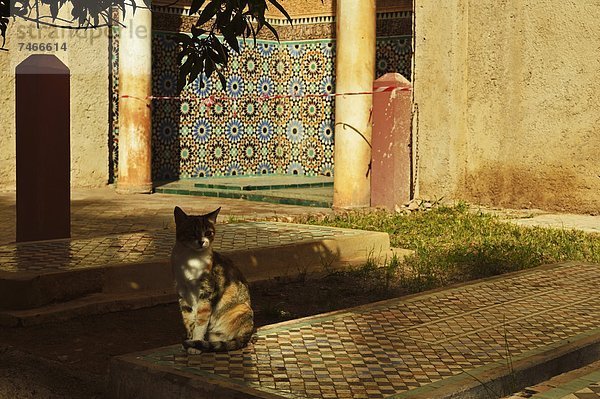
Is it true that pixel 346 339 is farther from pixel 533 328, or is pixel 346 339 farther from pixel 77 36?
pixel 77 36

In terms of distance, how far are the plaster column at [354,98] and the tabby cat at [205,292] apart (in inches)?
240

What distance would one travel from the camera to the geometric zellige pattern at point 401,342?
11.5 ft

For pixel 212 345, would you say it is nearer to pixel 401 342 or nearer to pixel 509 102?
pixel 401 342

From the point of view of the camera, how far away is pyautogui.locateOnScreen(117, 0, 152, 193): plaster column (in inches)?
461

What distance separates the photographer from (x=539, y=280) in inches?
226

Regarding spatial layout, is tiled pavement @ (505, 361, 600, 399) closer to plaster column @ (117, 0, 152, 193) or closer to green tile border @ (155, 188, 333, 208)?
green tile border @ (155, 188, 333, 208)

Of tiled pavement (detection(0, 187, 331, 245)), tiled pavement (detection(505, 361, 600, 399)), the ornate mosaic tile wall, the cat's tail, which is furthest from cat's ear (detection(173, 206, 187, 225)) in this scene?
the ornate mosaic tile wall

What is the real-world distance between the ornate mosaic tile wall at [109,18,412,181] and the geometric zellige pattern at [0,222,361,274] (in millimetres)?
5904

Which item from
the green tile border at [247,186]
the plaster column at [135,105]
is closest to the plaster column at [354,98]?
the green tile border at [247,186]

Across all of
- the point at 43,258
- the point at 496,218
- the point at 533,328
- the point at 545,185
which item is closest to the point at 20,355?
the point at 43,258

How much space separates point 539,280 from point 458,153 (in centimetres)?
446

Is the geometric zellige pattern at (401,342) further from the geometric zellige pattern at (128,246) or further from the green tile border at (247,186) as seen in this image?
the green tile border at (247,186)

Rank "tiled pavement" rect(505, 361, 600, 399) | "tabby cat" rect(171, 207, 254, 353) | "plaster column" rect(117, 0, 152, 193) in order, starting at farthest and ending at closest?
"plaster column" rect(117, 0, 152, 193)
"tabby cat" rect(171, 207, 254, 353)
"tiled pavement" rect(505, 361, 600, 399)

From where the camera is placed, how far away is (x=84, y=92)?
39.6 ft
